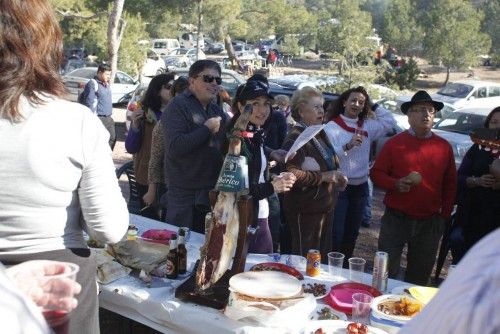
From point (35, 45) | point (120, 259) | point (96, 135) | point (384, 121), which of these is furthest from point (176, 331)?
point (384, 121)

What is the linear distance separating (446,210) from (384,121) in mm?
1437

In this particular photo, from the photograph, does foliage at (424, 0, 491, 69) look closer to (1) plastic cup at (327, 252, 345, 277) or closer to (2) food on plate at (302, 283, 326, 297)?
(1) plastic cup at (327, 252, 345, 277)

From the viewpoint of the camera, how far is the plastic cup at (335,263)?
3.08m

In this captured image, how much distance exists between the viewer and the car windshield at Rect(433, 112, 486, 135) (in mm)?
9950

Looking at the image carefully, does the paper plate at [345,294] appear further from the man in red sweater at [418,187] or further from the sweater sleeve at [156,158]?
the sweater sleeve at [156,158]

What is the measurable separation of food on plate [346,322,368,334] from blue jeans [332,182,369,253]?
2.48 meters

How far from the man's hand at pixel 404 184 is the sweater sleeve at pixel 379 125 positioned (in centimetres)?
115

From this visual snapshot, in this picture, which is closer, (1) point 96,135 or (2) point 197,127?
(1) point 96,135

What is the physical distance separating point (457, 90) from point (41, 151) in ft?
66.0

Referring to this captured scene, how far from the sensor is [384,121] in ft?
17.8

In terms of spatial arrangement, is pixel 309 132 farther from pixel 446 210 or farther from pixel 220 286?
pixel 220 286

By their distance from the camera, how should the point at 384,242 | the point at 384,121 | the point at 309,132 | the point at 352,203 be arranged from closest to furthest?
the point at 309,132
the point at 384,242
the point at 352,203
the point at 384,121

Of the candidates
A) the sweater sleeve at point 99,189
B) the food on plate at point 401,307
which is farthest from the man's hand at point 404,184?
the sweater sleeve at point 99,189

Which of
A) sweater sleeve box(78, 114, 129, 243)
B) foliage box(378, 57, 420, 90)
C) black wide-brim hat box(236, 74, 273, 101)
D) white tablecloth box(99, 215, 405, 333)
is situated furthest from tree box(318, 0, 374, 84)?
sweater sleeve box(78, 114, 129, 243)
